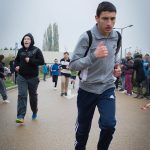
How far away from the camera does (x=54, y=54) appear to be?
96875 mm

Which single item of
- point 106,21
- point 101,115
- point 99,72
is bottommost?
point 101,115

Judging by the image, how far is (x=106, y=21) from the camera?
191 inches

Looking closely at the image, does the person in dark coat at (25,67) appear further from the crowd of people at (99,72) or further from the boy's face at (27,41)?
the crowd of people at (99,72)

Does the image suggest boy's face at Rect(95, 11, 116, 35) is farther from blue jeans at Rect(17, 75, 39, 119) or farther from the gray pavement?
blue jeans at Rect(17, 75, 39, 119)

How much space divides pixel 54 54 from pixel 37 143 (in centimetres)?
9036

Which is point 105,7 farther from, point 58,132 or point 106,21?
point 58,132

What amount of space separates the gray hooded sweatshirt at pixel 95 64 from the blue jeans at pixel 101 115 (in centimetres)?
9

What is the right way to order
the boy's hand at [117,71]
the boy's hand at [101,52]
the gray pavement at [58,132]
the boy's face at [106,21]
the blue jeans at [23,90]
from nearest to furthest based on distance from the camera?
the boy's hand at [101,52]
the boy's face at [106,21]
the boy's hand at [117,71]
the gray pavement at [58,132]
the blue jeans at [23,90]

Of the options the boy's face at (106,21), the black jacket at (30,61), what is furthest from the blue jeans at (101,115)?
the black jacket at (30,61)

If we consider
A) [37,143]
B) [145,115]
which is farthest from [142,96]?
[37,143]

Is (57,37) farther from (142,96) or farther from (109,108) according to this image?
(109,108)

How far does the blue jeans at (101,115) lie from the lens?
4.85 m

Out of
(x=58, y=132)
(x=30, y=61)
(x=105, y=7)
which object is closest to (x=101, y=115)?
(x=105, y=7)

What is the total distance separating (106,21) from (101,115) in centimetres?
112
